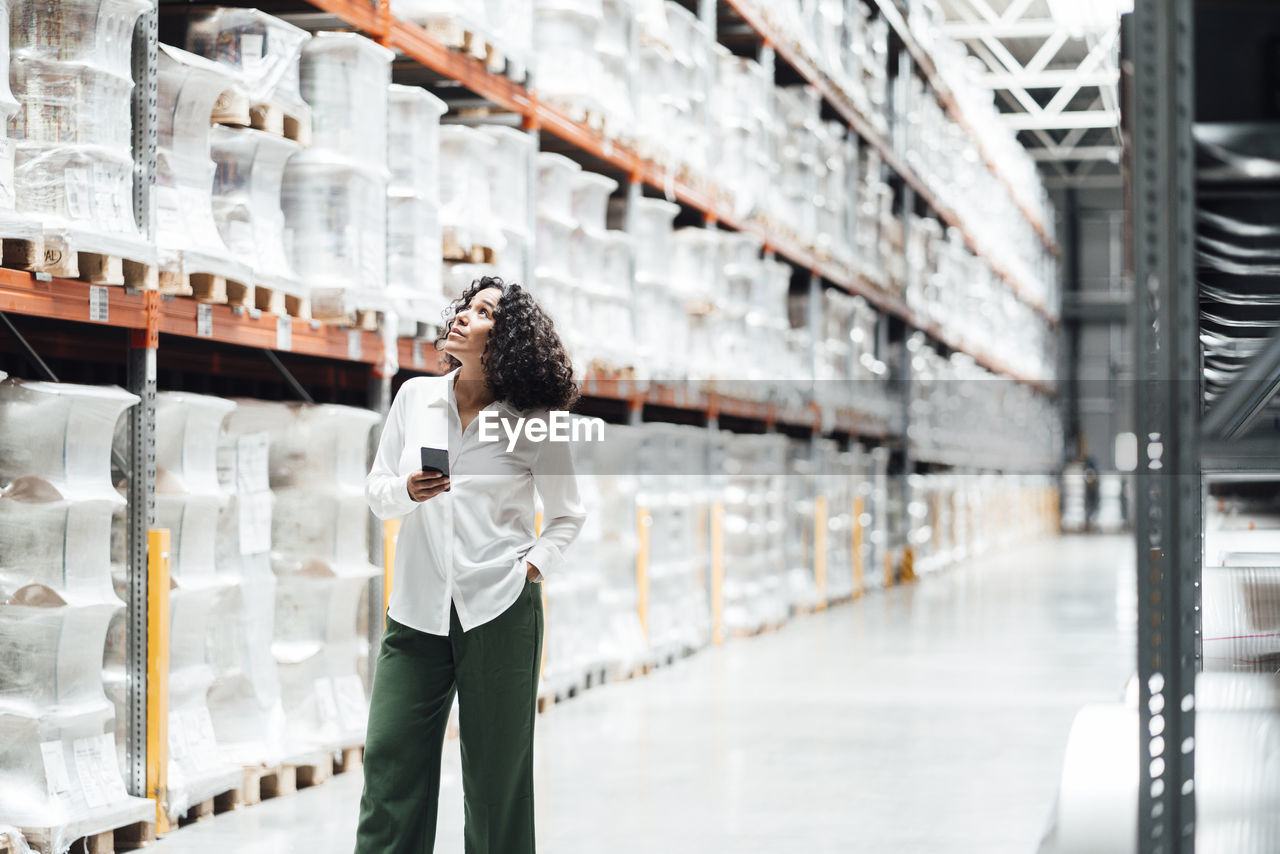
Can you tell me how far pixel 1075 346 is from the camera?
3725cm

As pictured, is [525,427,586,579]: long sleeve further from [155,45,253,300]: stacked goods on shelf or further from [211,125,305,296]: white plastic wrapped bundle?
[211,125,305,296]: white plastic wrapped bundle

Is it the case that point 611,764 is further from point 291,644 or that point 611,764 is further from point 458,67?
point 458,67

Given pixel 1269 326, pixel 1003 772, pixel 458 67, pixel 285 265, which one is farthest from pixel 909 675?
pixel 1269 326

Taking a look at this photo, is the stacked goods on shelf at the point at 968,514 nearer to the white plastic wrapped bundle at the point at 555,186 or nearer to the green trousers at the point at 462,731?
the white plastic wrapped bundle at the point at 555,186

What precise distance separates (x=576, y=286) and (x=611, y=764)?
276 cm

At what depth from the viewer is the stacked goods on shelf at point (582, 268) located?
26.5 ft

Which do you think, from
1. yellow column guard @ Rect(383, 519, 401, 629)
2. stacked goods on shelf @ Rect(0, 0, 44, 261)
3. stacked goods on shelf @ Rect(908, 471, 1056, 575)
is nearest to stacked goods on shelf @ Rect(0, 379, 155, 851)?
stacked goods on shelf @ Rect(0, 0, 44, 261)

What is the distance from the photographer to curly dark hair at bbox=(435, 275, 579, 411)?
365 cm

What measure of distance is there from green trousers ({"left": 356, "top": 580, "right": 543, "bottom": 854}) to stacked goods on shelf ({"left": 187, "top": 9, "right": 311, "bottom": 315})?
7.65 ft

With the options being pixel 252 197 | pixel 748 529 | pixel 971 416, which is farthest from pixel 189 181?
pixel 971 416

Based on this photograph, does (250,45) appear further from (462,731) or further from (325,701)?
(462,731)

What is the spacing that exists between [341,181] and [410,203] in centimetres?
56

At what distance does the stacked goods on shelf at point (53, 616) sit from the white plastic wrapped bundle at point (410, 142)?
2130 mm

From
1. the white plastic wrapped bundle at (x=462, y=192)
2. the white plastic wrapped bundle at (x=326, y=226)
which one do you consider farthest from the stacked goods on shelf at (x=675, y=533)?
the white plastic wrapped bundle at (x=326, y=226)
